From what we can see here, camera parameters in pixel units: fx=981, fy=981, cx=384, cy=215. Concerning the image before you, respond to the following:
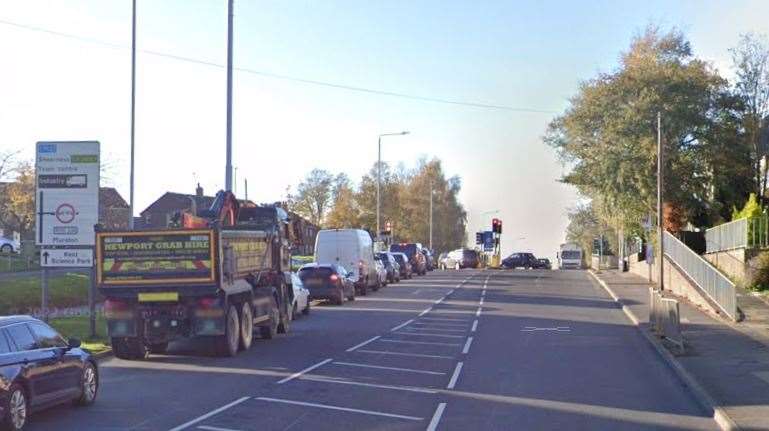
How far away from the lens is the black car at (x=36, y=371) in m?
11.3

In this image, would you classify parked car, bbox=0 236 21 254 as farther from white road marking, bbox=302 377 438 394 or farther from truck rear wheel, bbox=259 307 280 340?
white road marking, bbox=302 377 438 394

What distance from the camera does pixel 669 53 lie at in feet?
167

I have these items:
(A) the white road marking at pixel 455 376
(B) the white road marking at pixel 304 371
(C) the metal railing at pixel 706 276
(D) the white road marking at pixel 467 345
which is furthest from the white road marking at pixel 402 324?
(C) the metal railing at pixel 706 276

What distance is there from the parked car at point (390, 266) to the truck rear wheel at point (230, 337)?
3007cm

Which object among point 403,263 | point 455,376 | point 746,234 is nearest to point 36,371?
point 455,376

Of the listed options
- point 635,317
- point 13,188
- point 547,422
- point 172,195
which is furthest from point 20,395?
point 172,195

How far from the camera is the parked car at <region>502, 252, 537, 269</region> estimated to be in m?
84.2

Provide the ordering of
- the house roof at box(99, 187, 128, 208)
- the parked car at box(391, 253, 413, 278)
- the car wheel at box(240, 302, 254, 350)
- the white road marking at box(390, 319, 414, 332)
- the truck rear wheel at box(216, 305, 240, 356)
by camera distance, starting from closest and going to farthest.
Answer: the truck rear wheel at box(216, 305, 240, 356)
the car wheel at box(240, 302, 254, 350)
the white road marking at box(390, 319, 414, 332)
the parked car at box(391, 253, 413, 278)
the house roof at box(99, 187, 128, 208)

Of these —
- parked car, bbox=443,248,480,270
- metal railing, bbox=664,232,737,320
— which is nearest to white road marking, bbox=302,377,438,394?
metal railing, bbox=664,232,737,320

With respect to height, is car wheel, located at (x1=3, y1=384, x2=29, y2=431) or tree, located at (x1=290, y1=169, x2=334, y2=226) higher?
tree, located at (x1=290, y1=169, x2=334, y2=226)

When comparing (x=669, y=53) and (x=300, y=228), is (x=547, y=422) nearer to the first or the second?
(x=300, y=228)

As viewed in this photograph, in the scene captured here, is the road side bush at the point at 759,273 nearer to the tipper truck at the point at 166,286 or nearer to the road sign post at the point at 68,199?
the tipper truck at the point at 166,286

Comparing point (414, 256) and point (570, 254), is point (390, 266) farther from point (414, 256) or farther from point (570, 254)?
point (570, 254)

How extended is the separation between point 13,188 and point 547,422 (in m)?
59.3
